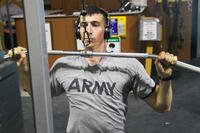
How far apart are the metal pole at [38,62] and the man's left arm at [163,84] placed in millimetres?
546

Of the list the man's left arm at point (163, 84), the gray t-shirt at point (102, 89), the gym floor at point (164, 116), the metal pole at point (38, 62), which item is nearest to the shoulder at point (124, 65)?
the gray t-shirt at point (102, 89)

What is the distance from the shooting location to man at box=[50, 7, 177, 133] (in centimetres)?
133

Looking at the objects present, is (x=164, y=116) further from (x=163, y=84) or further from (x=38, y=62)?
(x=38, y=62)

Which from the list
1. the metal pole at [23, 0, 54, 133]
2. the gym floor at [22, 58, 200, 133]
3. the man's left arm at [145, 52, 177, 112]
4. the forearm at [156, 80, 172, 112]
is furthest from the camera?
the gym floor at [22, 58, 200, 133]

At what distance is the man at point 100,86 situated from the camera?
1.33 m

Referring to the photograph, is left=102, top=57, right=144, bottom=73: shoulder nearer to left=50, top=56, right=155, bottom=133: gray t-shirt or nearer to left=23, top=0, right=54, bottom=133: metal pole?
left=50, top=56, right=155, bottom=133: gray t-shirt

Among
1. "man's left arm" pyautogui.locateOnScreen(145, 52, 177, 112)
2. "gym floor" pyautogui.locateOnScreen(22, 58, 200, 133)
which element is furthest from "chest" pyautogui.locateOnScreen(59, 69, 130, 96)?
"gym floor" pyautogui.locateOnScreen(22, 58, 200, 133)

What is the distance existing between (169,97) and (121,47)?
224 centimetres

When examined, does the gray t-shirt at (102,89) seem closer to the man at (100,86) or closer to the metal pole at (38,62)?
the man at (100,86)

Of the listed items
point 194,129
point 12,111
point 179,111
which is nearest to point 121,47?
point 179,111

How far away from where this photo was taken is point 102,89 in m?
1.33

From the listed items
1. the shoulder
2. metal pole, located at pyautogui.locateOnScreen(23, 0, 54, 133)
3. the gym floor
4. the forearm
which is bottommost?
the gym floor

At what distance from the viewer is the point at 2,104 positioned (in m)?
0.71

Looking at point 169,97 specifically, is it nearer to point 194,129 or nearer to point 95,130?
point 95,130
